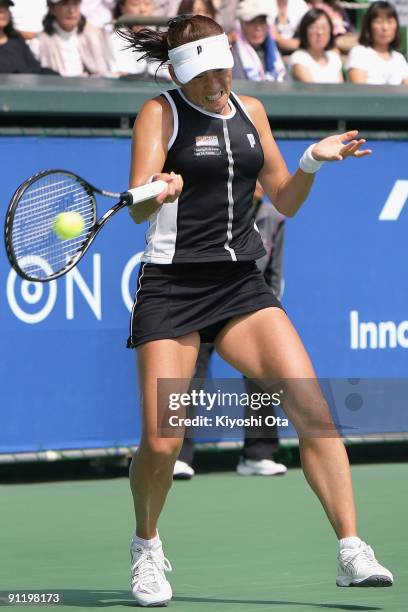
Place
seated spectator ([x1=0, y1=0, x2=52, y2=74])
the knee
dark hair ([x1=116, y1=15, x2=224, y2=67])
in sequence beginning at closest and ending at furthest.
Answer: the knee → dark hair ([x1=116, y1=15, x2=224, y2=67]) → seated spectator ([x1=0, y1=0, x2=52, y2=74])

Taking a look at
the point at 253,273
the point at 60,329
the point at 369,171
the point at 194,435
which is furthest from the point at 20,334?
the point at 253,273

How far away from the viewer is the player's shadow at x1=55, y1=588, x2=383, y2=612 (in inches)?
197

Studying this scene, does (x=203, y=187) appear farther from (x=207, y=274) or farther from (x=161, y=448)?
(x=161, y=448)

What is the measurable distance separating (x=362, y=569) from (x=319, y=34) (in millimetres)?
6435

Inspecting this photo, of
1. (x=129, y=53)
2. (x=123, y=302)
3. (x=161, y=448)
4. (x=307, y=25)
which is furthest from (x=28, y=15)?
(x=161, y=448)

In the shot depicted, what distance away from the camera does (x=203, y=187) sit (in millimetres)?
5266

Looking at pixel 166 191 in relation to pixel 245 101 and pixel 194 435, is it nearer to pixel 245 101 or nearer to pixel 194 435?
pixel 245 101

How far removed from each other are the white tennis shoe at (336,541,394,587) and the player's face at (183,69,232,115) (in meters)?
1.61

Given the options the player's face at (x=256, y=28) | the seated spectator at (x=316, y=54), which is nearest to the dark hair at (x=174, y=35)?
the player's face at (x=256, y=28)

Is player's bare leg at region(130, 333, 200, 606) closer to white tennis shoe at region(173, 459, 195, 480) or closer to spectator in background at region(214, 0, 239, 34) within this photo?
white tennis shoe at region(173, 459, 195, 480)

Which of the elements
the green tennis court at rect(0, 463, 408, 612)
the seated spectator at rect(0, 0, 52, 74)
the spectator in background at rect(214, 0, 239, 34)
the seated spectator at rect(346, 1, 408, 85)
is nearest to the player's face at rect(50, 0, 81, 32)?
the seated spectator at rect(0, 0, 52, 74)

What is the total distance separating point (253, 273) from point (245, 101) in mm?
630

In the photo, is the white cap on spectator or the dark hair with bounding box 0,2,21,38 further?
the white cap on spectator

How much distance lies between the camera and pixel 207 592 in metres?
5.38
